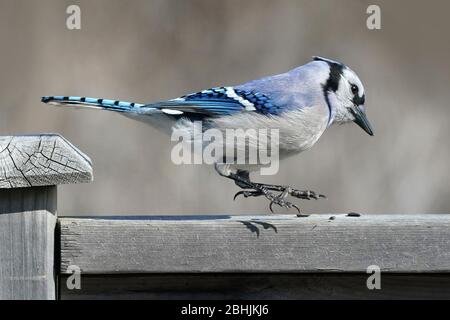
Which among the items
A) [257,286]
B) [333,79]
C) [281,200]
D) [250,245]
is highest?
[333,79]

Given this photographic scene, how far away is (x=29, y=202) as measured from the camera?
268 centimetres

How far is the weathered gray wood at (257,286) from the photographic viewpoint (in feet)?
9.20

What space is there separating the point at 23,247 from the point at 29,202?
→ 0.11 metres

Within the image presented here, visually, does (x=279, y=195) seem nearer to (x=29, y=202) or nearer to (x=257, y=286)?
(x=257, y=286)

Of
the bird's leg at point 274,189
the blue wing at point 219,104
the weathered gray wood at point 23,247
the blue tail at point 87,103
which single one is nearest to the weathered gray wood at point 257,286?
the weathered gray wood at point 23,247

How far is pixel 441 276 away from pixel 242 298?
545 millimetres

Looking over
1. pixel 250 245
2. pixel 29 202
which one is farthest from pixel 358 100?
pixel 29 202

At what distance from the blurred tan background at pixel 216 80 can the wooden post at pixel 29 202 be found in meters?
2.27

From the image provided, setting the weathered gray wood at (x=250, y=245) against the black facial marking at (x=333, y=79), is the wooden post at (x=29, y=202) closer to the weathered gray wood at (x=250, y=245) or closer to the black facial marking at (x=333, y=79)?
the weathered gray wood at (x=250, y=245)

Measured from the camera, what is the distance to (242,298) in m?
2.81

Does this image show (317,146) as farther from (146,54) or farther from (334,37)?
(146,54)

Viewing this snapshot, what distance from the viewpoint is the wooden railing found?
2.78 meters
